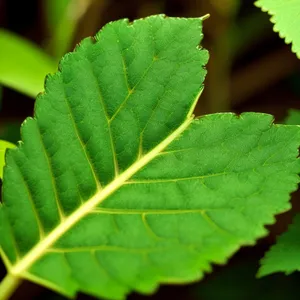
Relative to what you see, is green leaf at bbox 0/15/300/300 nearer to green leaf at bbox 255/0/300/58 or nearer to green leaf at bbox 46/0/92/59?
green leaf at bbox 255/0/300/58

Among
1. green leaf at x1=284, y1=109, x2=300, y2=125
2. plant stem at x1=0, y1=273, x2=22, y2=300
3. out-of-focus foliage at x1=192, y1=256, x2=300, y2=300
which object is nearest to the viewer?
plant stem at x1=0, y1=273, x2=22, y2=300

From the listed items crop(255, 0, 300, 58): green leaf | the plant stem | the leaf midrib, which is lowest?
the plant stem

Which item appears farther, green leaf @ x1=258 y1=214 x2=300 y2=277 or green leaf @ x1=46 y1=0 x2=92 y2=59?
green leaf @ x1=46 y1=0 x2=92 y2=59

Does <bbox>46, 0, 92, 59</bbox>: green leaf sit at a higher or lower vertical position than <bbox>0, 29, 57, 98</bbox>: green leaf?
higher

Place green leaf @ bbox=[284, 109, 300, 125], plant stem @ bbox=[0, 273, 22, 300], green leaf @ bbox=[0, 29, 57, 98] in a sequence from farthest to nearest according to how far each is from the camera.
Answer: green leaf @ bbox=[0, 29, 57, 98] → green leaf @ bbox=[284, 109, 300, 125] → plant stem @ bbox=[0, 273, 22, 300]

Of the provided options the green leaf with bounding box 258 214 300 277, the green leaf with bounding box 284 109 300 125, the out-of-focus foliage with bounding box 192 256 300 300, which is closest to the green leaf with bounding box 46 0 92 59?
the out-of-focus foliage with bounding box 192 256 300 300

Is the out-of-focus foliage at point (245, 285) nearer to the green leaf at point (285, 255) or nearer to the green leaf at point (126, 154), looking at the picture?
the green leaf at point (285, 255)

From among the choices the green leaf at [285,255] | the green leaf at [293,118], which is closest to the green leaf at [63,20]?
the green leaf at [293,118]

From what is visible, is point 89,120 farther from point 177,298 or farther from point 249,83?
point 249,83
